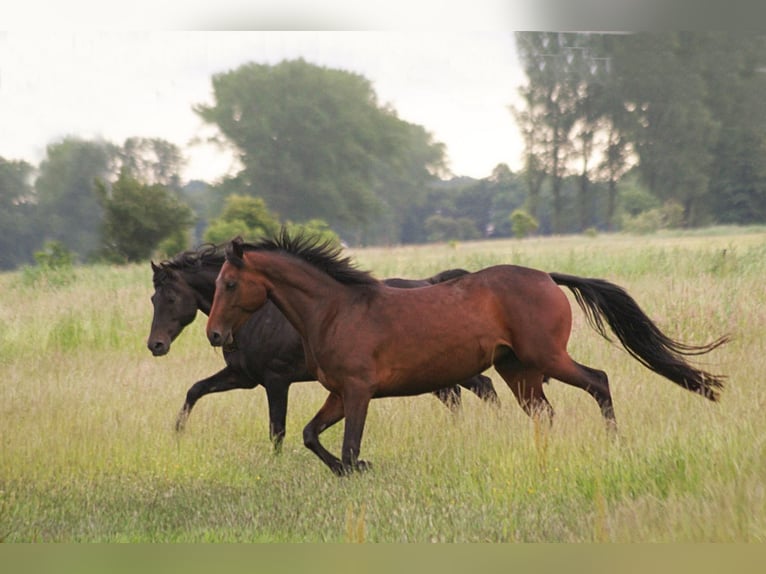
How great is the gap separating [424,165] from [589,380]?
1.80m

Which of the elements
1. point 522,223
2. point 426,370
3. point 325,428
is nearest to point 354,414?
point 325,428

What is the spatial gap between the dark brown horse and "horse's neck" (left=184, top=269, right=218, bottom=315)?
0.95 meters

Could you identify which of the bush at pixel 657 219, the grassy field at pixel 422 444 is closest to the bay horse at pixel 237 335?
the grassy field at pixel 422 444

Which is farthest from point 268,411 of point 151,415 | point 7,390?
point 7,390

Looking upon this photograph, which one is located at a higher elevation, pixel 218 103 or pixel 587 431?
pixel 218 103

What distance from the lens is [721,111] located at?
5.29m

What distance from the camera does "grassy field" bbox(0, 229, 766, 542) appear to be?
428 cm

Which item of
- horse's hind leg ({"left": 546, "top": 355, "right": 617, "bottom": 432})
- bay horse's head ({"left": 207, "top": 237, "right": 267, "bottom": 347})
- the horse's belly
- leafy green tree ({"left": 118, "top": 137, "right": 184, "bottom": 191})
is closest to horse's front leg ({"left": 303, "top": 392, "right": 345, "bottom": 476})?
the horse's belly

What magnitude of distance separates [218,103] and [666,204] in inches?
120

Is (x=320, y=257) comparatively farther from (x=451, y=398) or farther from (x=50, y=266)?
(x=50, y=266)

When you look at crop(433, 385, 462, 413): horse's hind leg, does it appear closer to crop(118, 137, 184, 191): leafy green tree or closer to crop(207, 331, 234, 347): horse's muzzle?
crop(207, 331, 234, 347): horse's muzzle

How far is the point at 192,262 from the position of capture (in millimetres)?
5621

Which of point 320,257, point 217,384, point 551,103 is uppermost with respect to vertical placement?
point 551,103

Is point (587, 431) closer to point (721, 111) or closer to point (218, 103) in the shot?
point (721, 111)
